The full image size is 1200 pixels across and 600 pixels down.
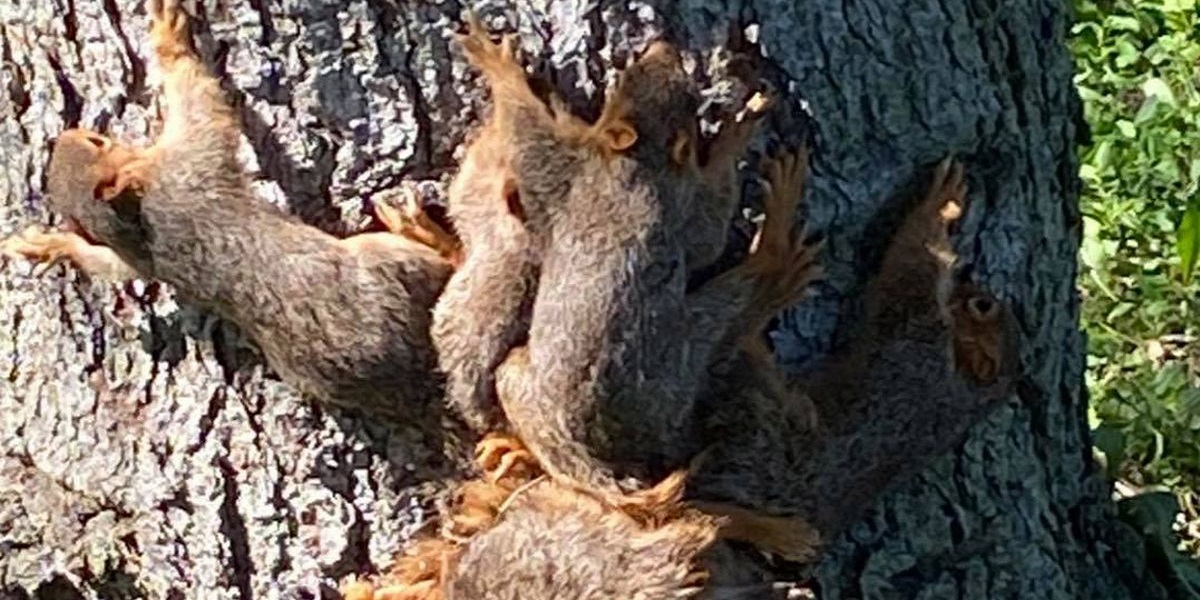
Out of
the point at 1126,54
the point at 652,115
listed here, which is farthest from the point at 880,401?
the point at 1126,54

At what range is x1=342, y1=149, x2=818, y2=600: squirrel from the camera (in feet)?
6.88

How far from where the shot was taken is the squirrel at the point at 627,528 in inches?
82.6

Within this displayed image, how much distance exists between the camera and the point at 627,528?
210 cm

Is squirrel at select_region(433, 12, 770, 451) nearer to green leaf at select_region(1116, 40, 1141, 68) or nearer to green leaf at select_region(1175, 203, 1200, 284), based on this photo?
green leaf at select_region(1175, 203, 1200, 284)

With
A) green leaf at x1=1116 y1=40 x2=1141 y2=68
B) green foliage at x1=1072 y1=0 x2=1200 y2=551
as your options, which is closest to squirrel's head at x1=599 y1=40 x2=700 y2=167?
green foliage at x1=1072 y1=0 x2=1200 y2=551

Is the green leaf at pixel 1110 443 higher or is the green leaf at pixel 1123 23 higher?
the green leaf at pixel 1123 23

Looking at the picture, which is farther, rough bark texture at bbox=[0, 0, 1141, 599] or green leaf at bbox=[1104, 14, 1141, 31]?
green leaf at bbox=[1104, 14, 1141, 31]

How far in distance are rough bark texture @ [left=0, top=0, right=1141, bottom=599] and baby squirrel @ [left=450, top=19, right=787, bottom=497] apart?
0.07 m

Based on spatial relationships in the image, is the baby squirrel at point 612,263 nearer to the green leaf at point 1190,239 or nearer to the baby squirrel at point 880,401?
the baby squirrel at point 880,401

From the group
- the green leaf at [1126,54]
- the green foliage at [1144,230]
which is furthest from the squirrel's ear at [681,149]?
the green leaf at [1126,54]

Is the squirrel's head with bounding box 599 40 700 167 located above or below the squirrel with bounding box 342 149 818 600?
above

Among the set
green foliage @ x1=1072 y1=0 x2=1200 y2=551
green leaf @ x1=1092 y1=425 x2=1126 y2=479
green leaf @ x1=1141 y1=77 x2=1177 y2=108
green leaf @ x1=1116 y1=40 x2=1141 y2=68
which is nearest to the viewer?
green leaf @ x1=1092 y1=425 x2=1126 y2=479

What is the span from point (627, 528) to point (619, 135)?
36 cm

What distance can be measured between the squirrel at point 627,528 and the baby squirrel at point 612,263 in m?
0.04
